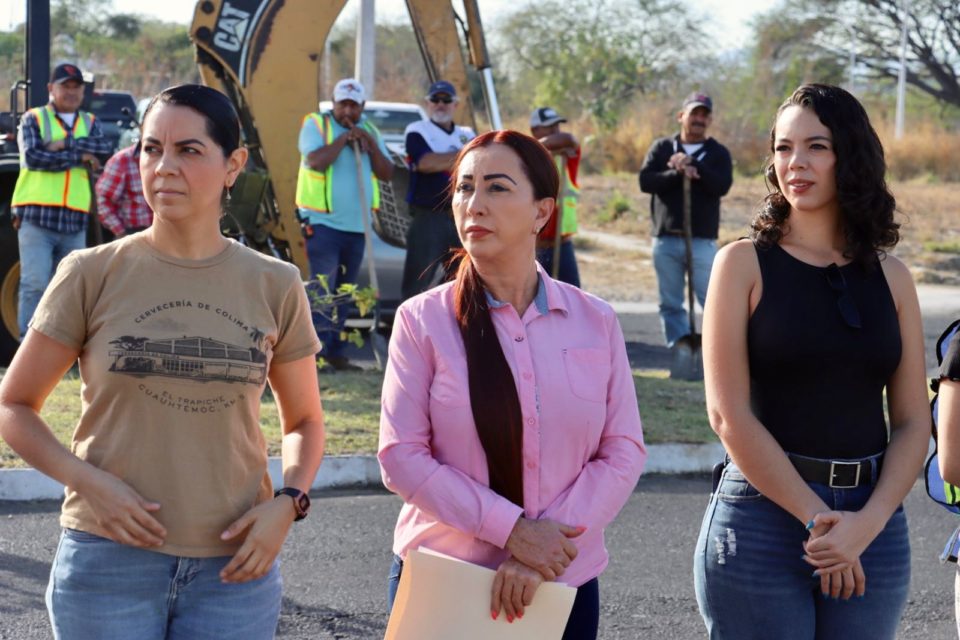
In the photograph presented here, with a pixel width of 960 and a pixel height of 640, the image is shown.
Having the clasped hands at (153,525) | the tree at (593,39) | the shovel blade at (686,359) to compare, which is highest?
the tree at (593,39)

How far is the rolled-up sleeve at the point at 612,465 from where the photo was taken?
314cm

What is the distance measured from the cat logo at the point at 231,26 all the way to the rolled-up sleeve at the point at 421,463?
309 inches

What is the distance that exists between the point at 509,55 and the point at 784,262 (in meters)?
47.2

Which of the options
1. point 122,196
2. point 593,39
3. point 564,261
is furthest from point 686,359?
point 593,39

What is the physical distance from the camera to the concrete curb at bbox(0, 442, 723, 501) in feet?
22.0

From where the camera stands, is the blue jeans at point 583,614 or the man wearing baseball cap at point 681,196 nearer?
the blue jeans at point 583,614

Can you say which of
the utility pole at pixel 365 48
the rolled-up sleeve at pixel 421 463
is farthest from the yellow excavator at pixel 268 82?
the utility pole at pixel 365 48

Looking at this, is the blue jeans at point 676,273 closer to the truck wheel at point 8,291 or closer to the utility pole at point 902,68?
the truck wheel at point 8,291

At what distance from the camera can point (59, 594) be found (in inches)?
113

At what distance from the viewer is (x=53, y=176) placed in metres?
9.41

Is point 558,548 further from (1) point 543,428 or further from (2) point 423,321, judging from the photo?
(2) point 423,321

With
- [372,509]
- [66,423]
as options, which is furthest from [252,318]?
[66,423]

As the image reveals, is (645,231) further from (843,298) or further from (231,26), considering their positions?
(843,298)

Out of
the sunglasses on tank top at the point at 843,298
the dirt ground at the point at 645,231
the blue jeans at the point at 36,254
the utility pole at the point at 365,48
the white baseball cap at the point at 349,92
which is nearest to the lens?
the sunglasses on tank top at the point at 843,298
